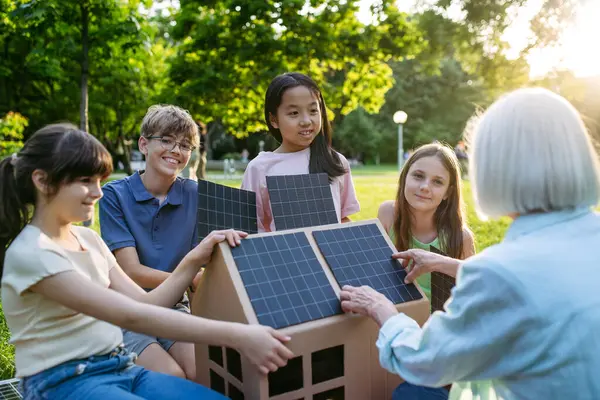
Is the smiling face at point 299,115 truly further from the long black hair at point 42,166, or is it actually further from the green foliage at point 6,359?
the green foliage at point 6,359

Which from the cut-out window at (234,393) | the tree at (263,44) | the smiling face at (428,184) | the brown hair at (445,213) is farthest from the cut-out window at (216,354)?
the tree at (263,44)

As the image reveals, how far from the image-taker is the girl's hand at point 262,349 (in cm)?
194

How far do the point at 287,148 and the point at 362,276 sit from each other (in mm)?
1480

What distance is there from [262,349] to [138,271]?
1.31 metres

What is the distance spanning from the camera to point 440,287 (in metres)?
2.91

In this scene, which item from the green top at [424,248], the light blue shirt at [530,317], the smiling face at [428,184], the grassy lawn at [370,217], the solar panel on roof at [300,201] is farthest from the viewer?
the grassy lawn at [370,217]

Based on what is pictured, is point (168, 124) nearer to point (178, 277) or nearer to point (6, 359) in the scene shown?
point (178, 277)

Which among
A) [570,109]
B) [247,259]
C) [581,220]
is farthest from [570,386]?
[247,259]

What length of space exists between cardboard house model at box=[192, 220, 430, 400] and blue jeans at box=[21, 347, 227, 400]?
252mm

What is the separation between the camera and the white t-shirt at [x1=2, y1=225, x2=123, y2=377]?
1.89 m

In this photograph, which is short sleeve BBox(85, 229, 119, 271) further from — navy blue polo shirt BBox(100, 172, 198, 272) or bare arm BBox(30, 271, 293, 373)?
navy blue polo shirt BBox(100, 172, 198, 272)

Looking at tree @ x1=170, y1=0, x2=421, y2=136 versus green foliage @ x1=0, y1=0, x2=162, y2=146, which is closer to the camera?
tree @ x1=170, y1=0, x2=421, y2=136

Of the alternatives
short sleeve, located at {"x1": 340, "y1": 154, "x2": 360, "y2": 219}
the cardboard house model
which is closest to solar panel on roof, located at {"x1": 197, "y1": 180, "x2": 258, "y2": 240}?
the cardboard house model

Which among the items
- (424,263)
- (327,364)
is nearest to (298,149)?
(424,263)
